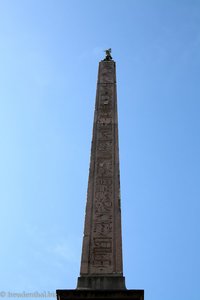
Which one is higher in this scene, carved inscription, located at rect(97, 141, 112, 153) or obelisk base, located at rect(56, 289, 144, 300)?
carved inscription, located at rect(97, 141, 112, 153)

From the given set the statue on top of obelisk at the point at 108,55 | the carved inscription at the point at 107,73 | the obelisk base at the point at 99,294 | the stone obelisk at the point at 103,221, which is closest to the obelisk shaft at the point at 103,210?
the stone obelisk at the point at 103,221

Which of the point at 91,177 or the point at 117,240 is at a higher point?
the point at 91,177

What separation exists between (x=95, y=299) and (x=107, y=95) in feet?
17.5

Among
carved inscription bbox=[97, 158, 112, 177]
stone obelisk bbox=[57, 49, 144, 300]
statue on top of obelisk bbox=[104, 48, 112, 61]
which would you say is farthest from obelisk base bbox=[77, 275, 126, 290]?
statue on top of obelisk bbox=[104, 48, 112, 61]

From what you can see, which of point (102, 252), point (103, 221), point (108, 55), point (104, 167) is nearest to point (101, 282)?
point (102, 252)

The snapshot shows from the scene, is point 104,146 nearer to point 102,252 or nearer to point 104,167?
point 104,167

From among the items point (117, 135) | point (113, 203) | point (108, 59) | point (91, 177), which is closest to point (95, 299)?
point (113, 203)

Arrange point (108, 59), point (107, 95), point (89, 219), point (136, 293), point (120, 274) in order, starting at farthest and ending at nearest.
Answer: point (108, 59) → point (107, 95) → point (89, 219) → point (120, 274) → point (136, 293)

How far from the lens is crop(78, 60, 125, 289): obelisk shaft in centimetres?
819

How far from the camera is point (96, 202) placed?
9297 millimetres

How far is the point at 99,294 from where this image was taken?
7.73 meters

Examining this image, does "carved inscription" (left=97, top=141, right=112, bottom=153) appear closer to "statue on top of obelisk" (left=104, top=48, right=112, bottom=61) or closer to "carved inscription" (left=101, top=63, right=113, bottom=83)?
"carved inscription" (left=101, top=63, right=113, bottom=83)

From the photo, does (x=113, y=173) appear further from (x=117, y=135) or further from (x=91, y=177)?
(x=117, y=135)

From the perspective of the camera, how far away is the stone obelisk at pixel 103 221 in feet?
25.6
